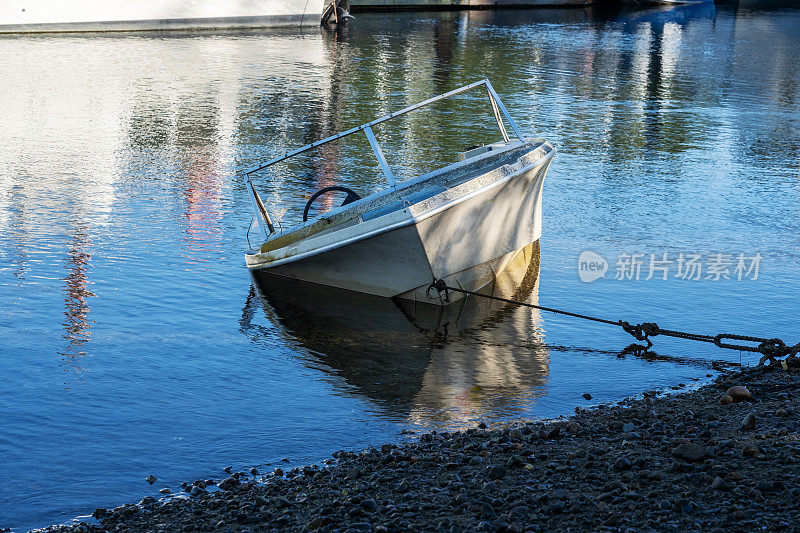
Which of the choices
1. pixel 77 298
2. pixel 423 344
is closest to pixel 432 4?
pixel 77 298

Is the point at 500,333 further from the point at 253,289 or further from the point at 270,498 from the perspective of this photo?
the point at 270,498

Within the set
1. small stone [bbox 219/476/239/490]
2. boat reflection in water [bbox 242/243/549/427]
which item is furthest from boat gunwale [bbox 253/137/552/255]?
small stone [bbox 219/476/239/490]

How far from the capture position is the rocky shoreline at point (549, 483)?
6.13 m

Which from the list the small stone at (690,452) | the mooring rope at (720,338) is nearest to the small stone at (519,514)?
the small stone at (690,452)

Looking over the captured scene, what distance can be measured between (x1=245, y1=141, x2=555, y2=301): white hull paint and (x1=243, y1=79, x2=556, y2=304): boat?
13mm

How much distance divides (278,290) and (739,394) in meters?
6.21

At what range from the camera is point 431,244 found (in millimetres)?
11469

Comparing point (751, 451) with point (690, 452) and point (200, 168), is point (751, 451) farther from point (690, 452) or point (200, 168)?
point (200, 168)

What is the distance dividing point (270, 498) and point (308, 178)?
12030mm

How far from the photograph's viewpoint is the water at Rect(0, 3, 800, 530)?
8906 millimetres

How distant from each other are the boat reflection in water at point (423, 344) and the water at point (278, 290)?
4cm

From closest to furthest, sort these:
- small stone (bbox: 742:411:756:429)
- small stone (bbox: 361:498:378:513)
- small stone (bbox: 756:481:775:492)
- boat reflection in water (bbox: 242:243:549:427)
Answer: small stone (bbox: 756:481:775:492), small stone (bbox: 361:498:378:513), small stone (bbox: 742:411:756:429), boat reflection in water (bbox: 242:243:549:427)

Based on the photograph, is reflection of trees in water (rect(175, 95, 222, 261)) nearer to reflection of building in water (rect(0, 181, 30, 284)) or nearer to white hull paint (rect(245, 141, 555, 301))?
white hull paint (rect(245, 141, 555, 301))

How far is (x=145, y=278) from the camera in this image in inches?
508
